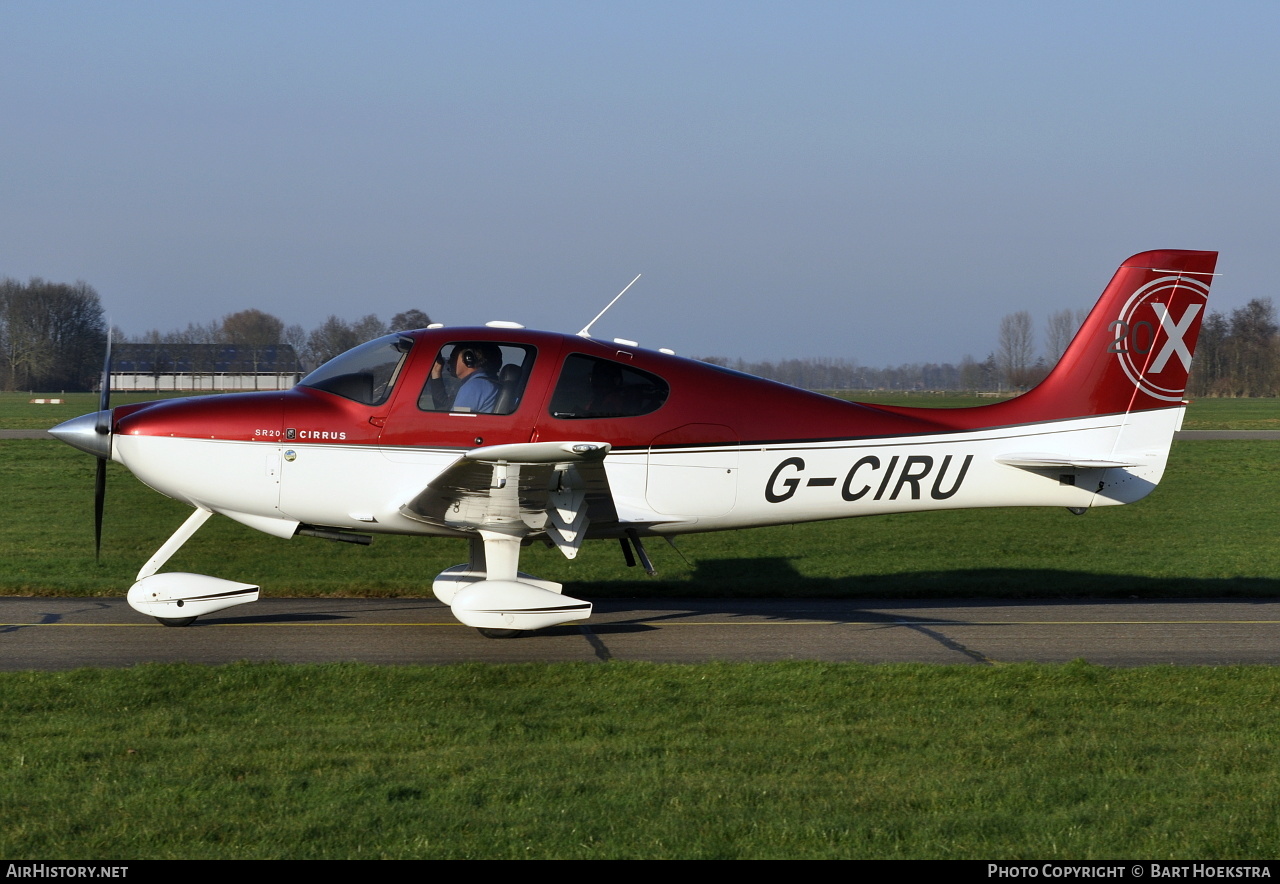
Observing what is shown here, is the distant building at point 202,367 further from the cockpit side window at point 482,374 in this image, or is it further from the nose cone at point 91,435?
the cockpit side window at point 482,374

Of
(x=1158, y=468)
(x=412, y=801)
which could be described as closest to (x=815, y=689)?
(x=412, y=801)

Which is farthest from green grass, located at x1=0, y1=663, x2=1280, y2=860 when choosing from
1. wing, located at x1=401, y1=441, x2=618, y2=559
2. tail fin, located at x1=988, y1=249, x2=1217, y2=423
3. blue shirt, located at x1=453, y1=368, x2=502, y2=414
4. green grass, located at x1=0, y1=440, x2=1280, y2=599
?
green grass, located at x1=0, y1=440, x2=1280, y2=599

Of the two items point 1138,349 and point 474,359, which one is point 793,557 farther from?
point 474,359

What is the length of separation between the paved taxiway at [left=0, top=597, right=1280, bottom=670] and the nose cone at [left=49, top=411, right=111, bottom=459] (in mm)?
1431

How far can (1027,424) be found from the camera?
9.89m

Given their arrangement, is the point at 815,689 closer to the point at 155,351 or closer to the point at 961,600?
the point at 961,600

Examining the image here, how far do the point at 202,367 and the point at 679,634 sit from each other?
13.9 metres

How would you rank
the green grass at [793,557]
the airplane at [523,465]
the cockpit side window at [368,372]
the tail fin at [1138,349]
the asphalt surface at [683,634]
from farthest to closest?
the green grass at [793,557], the tail fin at [1138,349], the cockpit side window at [368,372], the airplane at [523,465], the asphalt surface at [683,634]

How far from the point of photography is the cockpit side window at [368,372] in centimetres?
879

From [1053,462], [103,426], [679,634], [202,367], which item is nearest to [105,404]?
[103,426]

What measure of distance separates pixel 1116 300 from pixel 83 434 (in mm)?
8655

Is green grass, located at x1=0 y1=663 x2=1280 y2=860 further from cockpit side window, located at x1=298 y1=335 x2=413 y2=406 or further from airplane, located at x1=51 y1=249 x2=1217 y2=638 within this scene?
cockpit side window, located at x1=298 y1=335 x2=413 y2=406

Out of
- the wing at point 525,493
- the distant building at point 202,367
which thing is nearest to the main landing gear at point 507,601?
the wing at point 525,493

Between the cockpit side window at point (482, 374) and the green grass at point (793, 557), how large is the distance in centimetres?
314
